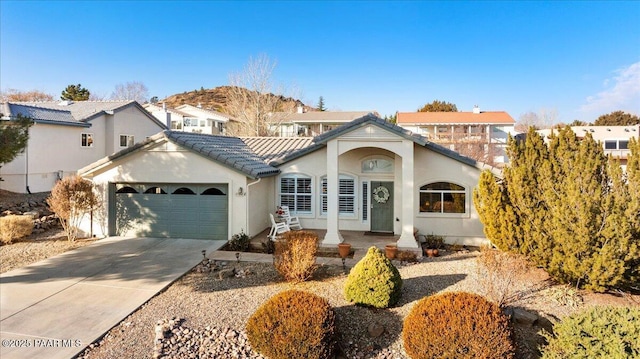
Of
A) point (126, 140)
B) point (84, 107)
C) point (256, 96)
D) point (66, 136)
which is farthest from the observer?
point (256, 96)

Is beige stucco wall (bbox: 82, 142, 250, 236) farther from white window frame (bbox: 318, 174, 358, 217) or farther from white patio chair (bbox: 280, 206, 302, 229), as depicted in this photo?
white window frame (bbox: 318, 174, 358, 217)

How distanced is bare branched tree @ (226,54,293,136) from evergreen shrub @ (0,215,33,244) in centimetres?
2558

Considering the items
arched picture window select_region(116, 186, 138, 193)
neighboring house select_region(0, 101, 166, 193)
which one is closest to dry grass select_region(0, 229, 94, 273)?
arched picture window select_region(116, 186, 138, 193)

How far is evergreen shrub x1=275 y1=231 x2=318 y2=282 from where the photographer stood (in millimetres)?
9648

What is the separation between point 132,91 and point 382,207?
61.7 metres

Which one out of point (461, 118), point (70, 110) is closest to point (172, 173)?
point (70, 110)

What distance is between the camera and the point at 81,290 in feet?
30.0

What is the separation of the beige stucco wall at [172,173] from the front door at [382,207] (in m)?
5.41

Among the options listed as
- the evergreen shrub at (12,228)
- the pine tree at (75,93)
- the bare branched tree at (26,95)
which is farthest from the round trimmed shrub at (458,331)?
the bare branched tree at (26,95)

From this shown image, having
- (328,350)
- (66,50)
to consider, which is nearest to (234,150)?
(328,350)

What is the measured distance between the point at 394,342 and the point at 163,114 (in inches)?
1571

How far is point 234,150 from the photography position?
16.3 meters

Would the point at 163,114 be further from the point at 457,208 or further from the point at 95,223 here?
the point at 457,208

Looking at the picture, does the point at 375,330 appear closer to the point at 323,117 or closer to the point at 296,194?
the point at 296,194
